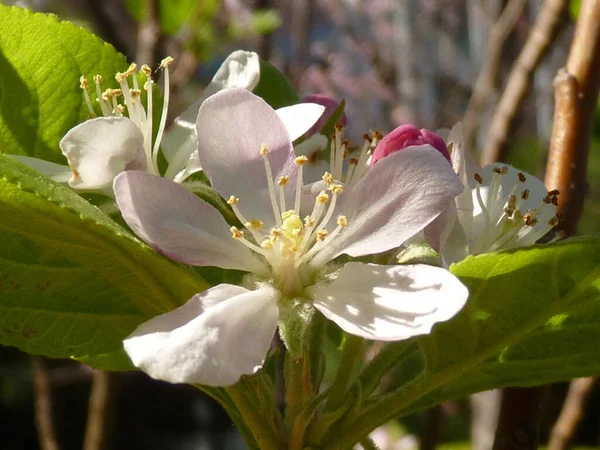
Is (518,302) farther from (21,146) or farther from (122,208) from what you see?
(21,146)

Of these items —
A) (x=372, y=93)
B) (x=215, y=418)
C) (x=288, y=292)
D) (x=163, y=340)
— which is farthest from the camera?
(x=372, y=93)

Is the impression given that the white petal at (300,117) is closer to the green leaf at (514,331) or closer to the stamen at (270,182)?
the stamen at (270,182)

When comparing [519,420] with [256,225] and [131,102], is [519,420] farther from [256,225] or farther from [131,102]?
[131,102]

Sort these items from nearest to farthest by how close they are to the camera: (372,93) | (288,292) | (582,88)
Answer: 1. (288,292)
2. (582,88)
3. (372,93)

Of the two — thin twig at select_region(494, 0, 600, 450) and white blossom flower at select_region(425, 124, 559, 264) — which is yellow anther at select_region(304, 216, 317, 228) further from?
thin twig at select_region(494, 0, 600, 450)

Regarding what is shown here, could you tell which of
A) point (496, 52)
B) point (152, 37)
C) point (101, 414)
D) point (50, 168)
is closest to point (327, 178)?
point (50, 168)

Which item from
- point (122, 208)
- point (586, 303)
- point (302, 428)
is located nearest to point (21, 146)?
point (122, 208)
